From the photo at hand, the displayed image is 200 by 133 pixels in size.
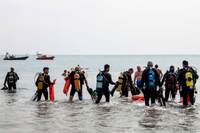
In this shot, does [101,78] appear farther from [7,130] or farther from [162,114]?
[7,130]

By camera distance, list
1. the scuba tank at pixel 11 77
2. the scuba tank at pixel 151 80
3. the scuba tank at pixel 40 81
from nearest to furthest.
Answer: the scuba tank at pixel 151 80 → the scuba tank at pixel 40 81 → the scuba tank at pixel 11 77

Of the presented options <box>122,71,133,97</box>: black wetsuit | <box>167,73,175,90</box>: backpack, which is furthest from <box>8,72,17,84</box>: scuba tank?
<box>167,73,175,90</box>: backpack

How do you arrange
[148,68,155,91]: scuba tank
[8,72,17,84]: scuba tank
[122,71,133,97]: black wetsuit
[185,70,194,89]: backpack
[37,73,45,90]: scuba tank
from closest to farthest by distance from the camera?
[148,68,155,91]: scuba tank
[185,70,194,89]: backpack
[37,73,45,90]: scuba tank
[122,71,133,97]: black wetsuit
[8,72,17,84]: scuba tank

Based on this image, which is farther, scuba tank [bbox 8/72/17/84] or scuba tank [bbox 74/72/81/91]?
scuba tank [bbox 8/72/17/84]

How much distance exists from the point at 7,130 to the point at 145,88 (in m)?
5.07

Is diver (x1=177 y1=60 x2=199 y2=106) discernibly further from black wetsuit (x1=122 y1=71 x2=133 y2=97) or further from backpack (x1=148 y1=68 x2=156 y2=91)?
black wetsuit (x1=122 y1=71 x2=133 y2=97)

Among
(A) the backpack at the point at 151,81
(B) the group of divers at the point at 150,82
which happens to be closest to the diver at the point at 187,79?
(B) the group of divers at the point at 150,82

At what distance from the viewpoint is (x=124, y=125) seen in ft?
28.7

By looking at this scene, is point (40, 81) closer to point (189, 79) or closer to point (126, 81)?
→ point (126, 81)

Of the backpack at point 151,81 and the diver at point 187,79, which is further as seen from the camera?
the diver at point 187,79

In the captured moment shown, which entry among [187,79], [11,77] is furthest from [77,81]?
[11,77]

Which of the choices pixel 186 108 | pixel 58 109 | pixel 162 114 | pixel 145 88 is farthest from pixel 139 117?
pixel 58 109

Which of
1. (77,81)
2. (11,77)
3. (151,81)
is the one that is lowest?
(11,77)

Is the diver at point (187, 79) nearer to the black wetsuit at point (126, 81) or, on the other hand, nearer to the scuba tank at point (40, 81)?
the black wetsuit at point (126, 81)
